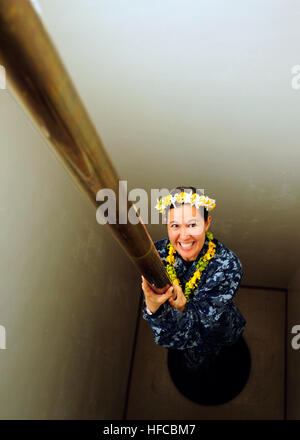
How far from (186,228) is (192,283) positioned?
1.12 feet

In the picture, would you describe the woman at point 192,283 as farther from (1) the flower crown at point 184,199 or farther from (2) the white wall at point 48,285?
(2) the white wall at point 48,285

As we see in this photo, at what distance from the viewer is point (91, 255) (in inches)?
107

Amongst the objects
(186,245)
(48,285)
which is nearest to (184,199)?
(186,245)

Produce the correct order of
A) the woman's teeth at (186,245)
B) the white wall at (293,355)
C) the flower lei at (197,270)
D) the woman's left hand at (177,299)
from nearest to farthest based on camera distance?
the woman's left hand at (177,299) < the woman's teeth at (186,245) < the flower lei at (197,270) < the white wall at (293,355)

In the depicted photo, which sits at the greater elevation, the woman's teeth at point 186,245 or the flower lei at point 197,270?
the woman's teeth at point 186,245

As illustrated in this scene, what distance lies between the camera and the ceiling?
1536mm

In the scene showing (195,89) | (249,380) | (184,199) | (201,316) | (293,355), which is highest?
(195,89)

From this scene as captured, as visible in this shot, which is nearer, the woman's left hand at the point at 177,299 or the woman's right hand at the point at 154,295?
the woman's right hand at the point at 154,295

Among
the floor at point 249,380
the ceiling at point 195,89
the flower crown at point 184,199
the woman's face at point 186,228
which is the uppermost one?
the ceiling at point 195,89

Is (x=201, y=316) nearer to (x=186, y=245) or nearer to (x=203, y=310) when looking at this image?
(x=203, y=310)

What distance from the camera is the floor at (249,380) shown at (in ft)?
13.6

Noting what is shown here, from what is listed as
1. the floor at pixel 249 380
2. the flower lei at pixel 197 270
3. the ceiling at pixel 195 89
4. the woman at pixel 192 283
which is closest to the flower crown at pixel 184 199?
the woman at pixel 192 283

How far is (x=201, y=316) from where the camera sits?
5.72ft

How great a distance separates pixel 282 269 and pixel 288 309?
690mm
